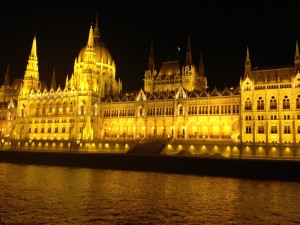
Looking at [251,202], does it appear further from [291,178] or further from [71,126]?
[71,126]

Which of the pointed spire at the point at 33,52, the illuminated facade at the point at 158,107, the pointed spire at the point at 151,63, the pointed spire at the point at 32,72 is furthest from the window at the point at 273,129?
the pointed spire at the point at 33,52

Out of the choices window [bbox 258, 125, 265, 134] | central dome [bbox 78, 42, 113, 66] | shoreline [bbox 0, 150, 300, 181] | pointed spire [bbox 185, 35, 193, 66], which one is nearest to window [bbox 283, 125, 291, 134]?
window [bbox 258, 125, 265, 134]

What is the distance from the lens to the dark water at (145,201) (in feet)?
84.8

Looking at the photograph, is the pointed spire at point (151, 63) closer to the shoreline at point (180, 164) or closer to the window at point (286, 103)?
the window at point (286, 103)

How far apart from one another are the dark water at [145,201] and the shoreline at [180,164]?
3860 mm

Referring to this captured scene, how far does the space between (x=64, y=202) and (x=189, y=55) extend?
82.6m

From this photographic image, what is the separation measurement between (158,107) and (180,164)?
3562 centimetres

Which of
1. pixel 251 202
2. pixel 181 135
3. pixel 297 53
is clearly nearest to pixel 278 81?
pixel 297 53

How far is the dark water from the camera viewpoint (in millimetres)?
25859

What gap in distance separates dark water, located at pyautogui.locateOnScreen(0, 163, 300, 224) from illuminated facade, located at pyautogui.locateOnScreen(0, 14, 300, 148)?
31779 millimetres

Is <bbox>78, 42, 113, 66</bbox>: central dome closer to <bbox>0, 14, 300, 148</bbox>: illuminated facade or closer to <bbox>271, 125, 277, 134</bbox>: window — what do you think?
<bbox>0, 14, 300, 148</bbox>: illuminated facade

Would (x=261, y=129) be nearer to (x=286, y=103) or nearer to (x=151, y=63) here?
(x=286, y=103)

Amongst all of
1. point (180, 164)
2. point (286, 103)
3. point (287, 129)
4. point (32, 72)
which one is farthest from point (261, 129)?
point (32, 72)

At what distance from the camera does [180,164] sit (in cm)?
5609
